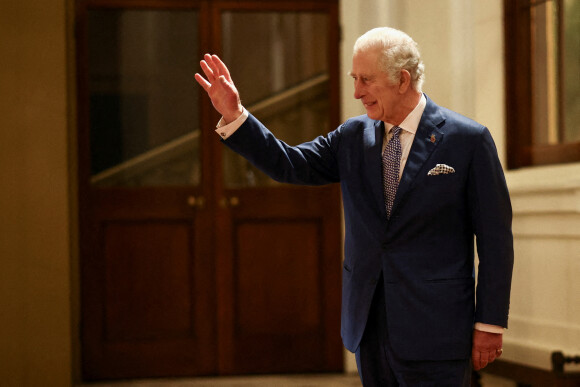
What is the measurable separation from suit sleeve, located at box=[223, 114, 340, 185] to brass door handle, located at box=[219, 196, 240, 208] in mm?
2154

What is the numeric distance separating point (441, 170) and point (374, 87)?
9.7 inches

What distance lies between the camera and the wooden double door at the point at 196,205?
155 inches

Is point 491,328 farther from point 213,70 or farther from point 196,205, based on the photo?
point 196,205

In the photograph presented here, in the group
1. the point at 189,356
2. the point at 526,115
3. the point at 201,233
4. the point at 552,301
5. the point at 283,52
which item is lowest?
the point at 189,356

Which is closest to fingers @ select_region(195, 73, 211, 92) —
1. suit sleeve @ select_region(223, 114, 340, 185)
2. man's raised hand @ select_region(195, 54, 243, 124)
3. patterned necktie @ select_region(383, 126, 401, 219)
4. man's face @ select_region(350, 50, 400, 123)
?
man's raised hand @ select_region(195, 54, 243, 124)

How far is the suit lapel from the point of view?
1636 mm

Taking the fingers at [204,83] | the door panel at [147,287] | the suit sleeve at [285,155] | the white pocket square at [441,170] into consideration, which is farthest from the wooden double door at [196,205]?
the white pocket square at [441,170]

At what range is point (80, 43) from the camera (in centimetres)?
391

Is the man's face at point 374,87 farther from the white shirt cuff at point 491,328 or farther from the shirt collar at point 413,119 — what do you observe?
the white shirt cuff at point 491,328

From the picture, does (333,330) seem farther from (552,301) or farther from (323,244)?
(552,301)

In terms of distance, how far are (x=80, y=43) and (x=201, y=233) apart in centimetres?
124

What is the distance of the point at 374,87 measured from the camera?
1662 mm

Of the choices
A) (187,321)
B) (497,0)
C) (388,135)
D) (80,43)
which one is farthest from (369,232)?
(80,43)

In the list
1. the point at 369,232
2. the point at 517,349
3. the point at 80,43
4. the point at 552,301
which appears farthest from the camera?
the point at 80,43
